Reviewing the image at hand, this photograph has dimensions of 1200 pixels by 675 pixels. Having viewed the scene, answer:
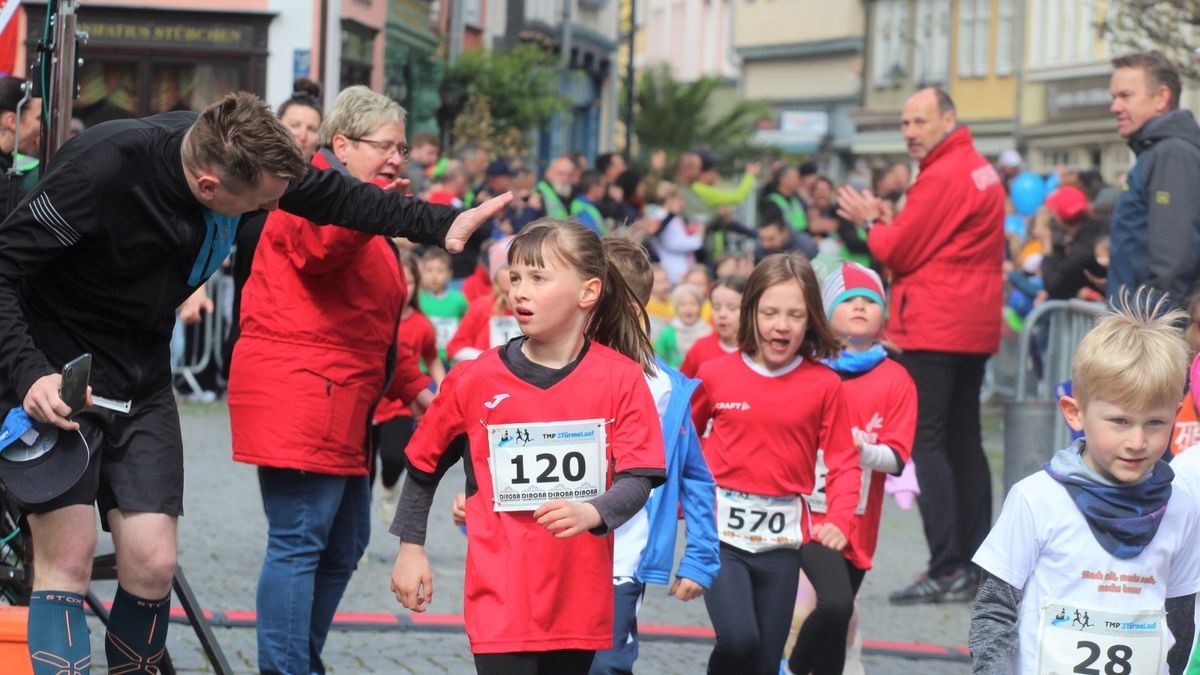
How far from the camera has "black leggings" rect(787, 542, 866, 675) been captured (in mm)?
6441

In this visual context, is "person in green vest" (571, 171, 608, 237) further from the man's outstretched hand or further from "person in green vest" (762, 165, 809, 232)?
the man's outstretched hand

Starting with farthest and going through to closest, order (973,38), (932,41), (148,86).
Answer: (932,41)
(973,38)
(148,86)

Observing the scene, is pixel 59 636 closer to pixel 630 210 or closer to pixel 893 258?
pixel 893 258

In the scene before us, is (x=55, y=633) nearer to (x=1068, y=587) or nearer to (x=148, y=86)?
(x=1068, y=587)

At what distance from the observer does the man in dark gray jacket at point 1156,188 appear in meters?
8.11

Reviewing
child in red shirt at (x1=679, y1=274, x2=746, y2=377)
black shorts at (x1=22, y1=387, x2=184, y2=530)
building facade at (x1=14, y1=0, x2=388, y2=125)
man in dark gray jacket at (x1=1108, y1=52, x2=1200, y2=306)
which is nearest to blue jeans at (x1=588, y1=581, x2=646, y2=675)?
black shorts at (x1=22, y1=387, x2=184, y2=530)

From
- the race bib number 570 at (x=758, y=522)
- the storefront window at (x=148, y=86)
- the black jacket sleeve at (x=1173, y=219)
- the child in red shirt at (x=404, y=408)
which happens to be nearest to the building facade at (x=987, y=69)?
the storefront window at (x=148, y=86)

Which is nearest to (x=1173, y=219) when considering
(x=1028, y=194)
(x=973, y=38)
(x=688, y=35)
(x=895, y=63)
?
(x=1028, y=194)

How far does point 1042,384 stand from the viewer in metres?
11.6

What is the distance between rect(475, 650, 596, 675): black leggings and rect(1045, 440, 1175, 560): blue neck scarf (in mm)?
1245

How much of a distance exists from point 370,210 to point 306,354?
676 mm

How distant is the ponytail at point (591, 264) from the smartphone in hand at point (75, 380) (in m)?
1.07

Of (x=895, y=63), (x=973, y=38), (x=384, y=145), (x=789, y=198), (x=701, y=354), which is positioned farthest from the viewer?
(x=895, y=63)

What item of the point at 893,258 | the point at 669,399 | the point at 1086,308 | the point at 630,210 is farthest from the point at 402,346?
the point at 630,210
